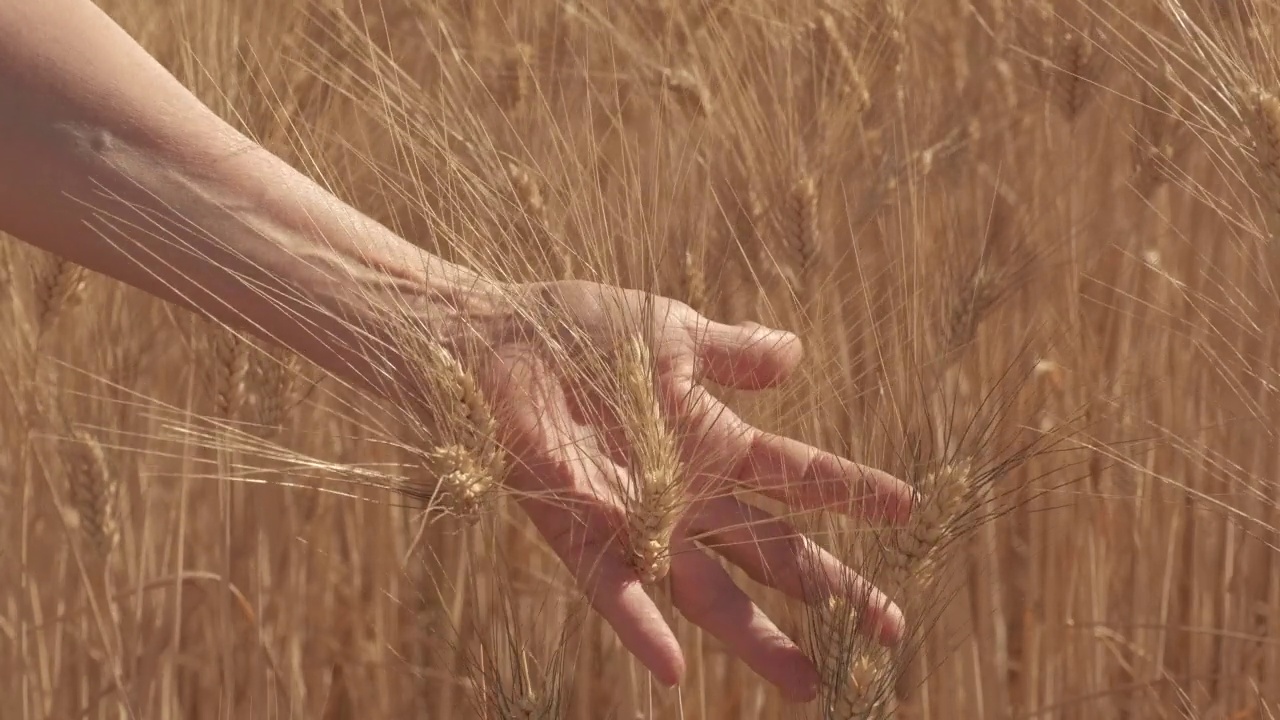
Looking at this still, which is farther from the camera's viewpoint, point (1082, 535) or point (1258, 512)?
point (1082, 535)

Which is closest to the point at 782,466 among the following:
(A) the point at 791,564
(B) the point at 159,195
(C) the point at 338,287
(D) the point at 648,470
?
(A) the point at 791,564

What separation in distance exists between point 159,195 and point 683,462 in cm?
41

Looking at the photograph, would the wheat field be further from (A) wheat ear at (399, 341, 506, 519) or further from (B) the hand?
(A) wheat ear at (399, 341, 506, 519)

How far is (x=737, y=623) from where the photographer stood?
0.94 m

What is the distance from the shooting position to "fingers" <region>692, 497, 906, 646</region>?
2.74 feet

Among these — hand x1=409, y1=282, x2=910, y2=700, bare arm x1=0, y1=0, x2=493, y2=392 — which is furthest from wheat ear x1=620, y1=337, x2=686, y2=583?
bare arm x1=0, y1=0, x2=493, y2=392

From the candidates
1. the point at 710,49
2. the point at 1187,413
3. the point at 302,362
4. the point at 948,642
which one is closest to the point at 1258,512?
the point at 1187,413

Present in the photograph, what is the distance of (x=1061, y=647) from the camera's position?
1394mm

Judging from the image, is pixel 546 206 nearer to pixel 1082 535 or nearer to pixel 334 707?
pixel 1082 535

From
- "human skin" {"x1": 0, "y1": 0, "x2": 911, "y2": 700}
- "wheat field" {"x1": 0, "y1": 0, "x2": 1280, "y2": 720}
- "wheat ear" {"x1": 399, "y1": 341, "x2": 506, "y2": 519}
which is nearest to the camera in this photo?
"wheat ear" {"x1": 399, "y1": 341, "x2": 506, "y2": 519}

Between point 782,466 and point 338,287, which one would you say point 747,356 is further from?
point 338,287

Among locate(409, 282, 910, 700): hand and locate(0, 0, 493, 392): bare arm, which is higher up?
locate(0, 0, 493, 392): bare arm

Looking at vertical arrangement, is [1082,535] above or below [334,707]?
above

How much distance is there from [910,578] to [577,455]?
25 centimetres
